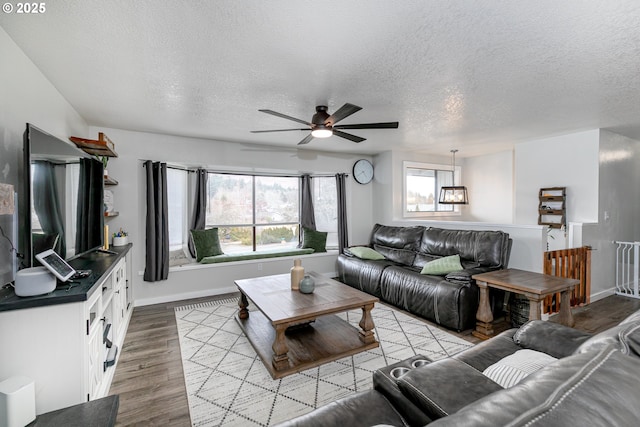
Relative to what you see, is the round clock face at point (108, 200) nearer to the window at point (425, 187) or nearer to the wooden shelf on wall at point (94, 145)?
the wooden shelf on wall at point (94, 145)

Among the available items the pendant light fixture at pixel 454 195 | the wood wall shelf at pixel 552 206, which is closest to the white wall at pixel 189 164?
the pendant light fixture at pixel 454 195

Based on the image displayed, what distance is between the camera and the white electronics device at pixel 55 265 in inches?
63.1

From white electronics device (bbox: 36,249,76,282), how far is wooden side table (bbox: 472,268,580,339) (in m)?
3.50

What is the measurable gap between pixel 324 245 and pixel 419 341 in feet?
9.73

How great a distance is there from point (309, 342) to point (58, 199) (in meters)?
2.36

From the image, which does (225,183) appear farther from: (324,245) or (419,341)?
(419,341)

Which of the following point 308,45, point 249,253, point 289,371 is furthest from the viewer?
point 249,253

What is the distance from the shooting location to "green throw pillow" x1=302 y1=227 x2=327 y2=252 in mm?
5598

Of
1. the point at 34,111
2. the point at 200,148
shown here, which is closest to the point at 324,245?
the point at 200,148

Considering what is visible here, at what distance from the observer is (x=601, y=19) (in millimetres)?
1654

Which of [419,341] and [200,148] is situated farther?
[200,148]

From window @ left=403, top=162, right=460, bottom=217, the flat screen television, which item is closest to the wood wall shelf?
window @ left=403, top=162, right=460, bottom=217

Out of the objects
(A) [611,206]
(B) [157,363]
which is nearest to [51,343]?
(B) [157,363]

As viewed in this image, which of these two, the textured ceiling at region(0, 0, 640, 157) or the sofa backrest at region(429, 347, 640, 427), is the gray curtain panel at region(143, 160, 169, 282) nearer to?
the textured ceiling at region(0, 0, 640, 157)
